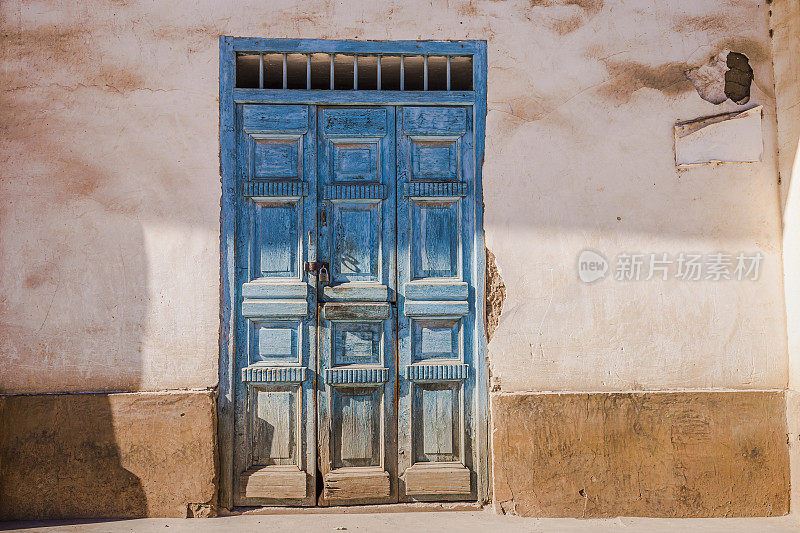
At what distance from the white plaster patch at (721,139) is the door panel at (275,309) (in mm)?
2218

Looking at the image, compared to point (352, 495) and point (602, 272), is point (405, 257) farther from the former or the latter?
point (352, 495)

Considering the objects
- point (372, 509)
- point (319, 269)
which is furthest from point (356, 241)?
point (372, 509)

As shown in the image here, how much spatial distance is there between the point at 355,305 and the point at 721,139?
94.5 inches

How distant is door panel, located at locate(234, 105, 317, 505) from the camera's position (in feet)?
10.9

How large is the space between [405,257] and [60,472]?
2274mm

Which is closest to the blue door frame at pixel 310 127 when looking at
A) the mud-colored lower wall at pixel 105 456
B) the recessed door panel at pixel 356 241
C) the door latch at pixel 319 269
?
the mud-colored lower wall at pixel 105 456

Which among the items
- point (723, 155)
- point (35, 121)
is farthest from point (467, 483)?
point (35, 121)

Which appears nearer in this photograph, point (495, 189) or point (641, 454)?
point (641, 454)

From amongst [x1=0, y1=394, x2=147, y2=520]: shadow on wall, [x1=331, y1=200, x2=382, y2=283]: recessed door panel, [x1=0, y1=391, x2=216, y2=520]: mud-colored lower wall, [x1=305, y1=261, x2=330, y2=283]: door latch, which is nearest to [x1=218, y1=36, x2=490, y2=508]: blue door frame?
[x1=0, y1=391, x2=216, y2=520]: mud-colored lower wall

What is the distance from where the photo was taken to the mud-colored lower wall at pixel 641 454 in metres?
3.27

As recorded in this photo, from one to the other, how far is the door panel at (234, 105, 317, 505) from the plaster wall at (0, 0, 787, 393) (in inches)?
7.6

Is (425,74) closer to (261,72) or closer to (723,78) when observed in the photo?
(261,72)

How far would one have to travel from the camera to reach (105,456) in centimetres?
321

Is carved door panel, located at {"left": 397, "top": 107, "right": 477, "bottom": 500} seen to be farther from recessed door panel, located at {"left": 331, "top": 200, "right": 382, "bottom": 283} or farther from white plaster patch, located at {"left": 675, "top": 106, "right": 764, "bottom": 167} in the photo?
white plaster patch, located at {"left": 675, "top": 106, "right": 764, "bottom": 167}
